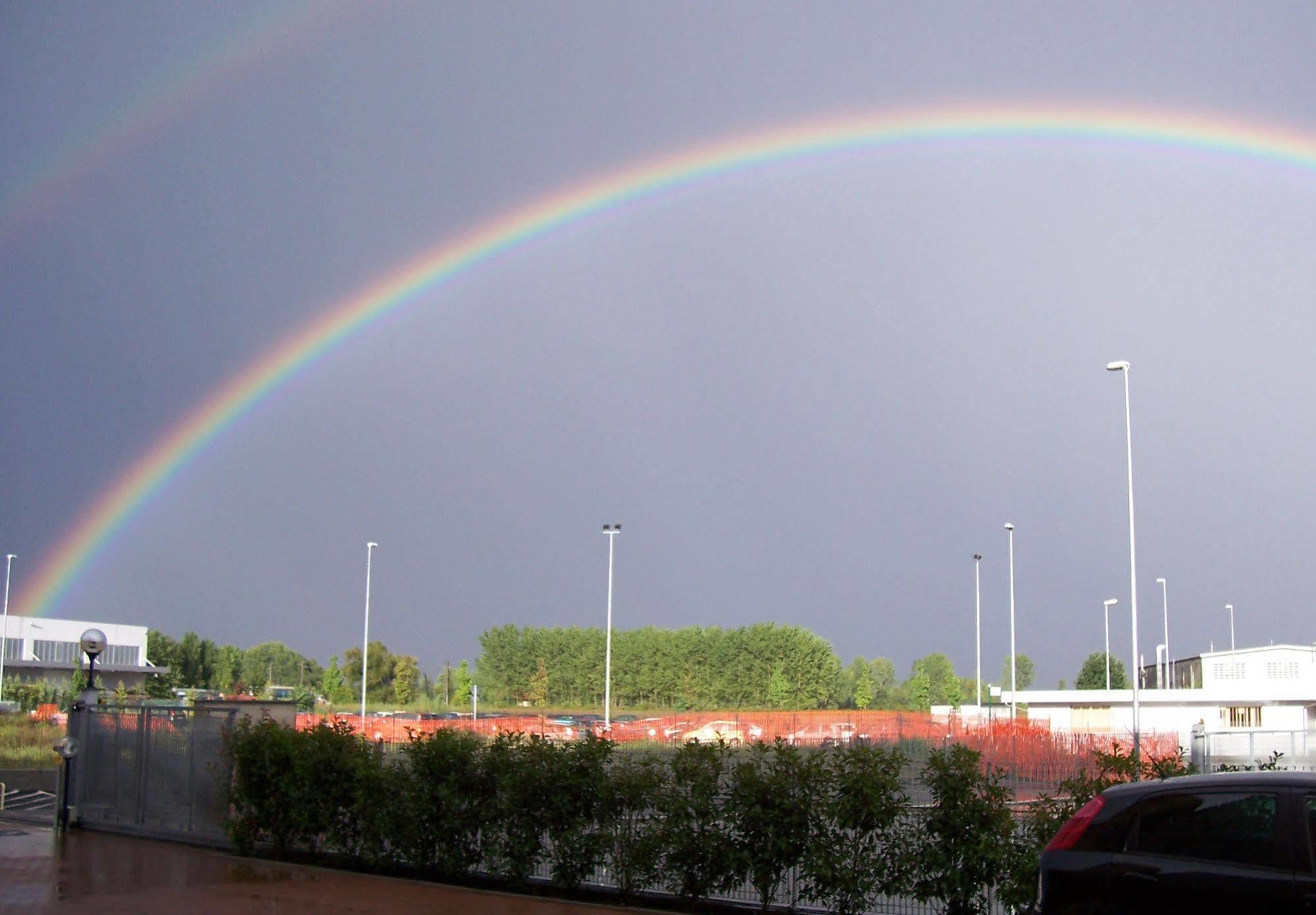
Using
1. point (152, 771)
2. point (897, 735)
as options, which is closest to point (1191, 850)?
point (152, 771)

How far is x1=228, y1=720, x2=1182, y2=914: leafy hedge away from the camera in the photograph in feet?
38.0

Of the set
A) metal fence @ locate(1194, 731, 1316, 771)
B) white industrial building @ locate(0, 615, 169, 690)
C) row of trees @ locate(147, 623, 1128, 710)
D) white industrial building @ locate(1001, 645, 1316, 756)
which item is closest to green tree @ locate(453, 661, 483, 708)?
row of trees @ locate(147, 623, 1128, 710)

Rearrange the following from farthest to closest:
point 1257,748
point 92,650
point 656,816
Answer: point 1257,748, point 92,650, point 656,816

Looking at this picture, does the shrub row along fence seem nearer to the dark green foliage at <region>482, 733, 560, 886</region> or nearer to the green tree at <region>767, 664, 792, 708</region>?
the dark green foliage at <region>482, 733, 560, 886</region>

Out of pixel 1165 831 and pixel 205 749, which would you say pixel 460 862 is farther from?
pixel 1165 831

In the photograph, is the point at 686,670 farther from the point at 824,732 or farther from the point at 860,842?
the point at 860,842

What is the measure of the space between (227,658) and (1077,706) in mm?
88129

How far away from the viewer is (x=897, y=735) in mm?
41656

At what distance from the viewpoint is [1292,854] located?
767cm

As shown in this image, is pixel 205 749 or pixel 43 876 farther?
pixel 205 749

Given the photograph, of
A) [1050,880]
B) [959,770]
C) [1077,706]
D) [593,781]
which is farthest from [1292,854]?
[1077,706]

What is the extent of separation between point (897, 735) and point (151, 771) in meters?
27.5

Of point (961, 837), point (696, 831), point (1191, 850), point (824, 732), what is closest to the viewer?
point (1191, 850)

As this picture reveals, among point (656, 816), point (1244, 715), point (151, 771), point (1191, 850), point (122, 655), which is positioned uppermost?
point (1191, 850)
